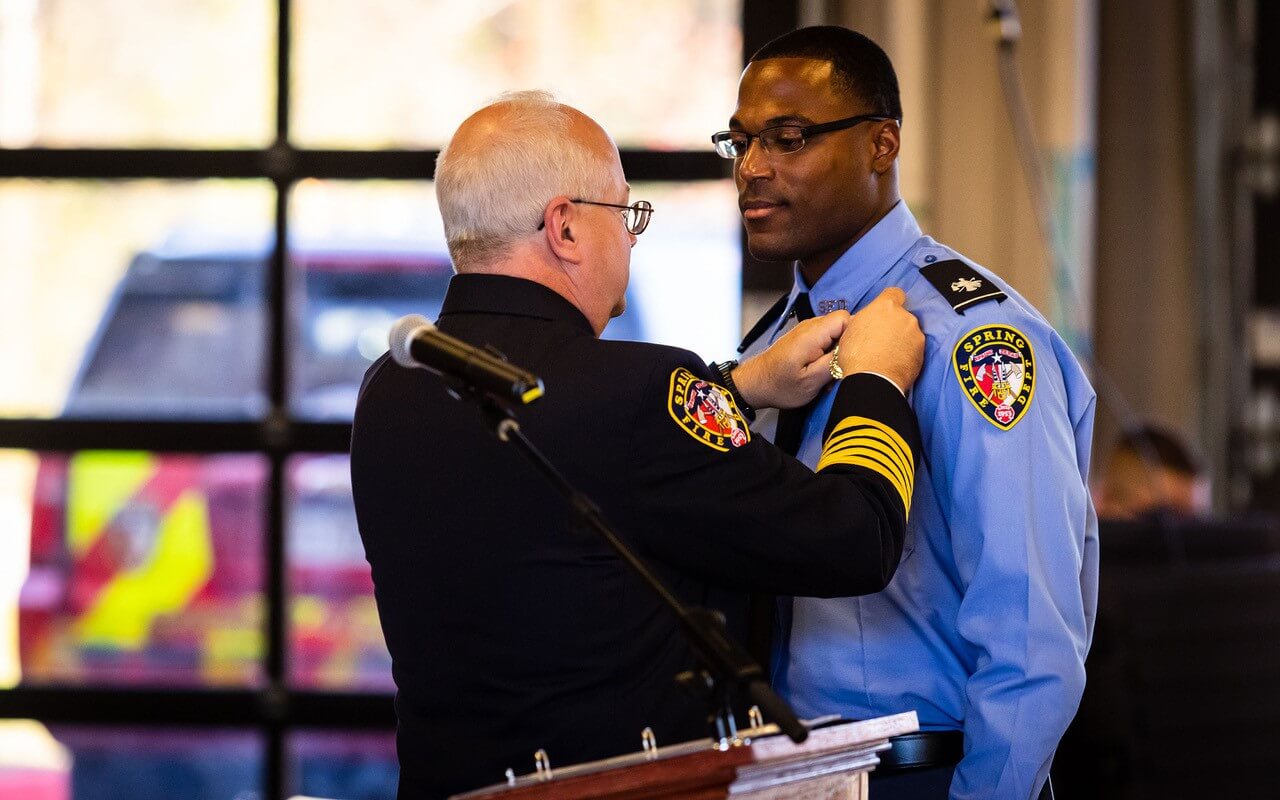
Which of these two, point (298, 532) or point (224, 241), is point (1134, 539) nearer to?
point (298, 532)

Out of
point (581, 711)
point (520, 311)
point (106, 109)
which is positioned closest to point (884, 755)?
point (581, 711)

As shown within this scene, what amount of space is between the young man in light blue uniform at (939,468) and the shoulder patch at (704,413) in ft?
0.84

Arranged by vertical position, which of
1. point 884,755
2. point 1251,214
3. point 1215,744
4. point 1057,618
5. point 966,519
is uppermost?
point 1251,214

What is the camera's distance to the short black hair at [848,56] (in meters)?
1.65

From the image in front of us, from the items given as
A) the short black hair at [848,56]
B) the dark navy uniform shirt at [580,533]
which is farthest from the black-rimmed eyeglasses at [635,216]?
the short black hair at [848,56]

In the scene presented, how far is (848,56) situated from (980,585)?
61cm

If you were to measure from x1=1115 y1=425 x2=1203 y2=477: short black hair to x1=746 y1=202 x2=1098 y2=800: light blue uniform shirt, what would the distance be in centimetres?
229

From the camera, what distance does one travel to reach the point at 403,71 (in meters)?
3.54

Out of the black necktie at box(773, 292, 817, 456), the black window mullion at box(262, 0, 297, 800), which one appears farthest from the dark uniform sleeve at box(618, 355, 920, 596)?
the black window mullion at box(262, 0, 297, 800)

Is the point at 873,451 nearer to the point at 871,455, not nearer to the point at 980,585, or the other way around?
the point at 871,455

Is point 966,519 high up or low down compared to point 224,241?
down

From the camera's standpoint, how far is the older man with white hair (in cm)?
137

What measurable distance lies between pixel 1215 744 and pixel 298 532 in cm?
217

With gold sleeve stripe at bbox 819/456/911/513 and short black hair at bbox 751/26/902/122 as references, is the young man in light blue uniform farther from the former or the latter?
gold sleeve stripe at bbox 819/456/911/513
